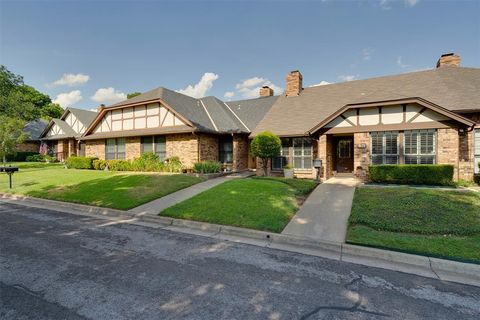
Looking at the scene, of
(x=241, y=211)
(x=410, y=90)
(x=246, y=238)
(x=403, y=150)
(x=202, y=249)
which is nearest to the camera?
(x=202, y=249)

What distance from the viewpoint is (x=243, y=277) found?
4383 mm

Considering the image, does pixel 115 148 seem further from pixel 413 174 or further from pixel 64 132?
pixel 413 174

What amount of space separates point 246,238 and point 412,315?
3.90 metres

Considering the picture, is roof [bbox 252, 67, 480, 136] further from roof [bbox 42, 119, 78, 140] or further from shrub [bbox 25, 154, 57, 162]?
shrub [bbox 25, 154, 57, 162]

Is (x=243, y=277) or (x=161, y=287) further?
(x=243, y=277)

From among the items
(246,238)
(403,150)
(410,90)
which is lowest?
(246,238)

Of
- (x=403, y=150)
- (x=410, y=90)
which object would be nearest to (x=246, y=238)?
(x=403, y=150)

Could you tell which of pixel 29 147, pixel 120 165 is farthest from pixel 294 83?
pixel 29 147

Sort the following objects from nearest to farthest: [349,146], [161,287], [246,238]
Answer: [161,287] < [246,238] < [349,146]

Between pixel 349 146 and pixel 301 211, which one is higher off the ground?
pixel 349 146

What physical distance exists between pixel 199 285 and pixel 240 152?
1556cm

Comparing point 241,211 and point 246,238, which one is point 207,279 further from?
point 241,211

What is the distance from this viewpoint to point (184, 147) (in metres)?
18.2

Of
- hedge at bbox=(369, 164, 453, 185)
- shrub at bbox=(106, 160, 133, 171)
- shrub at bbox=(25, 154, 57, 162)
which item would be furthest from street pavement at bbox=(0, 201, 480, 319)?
shrub at bbox=(25, 154, 57, 162)
